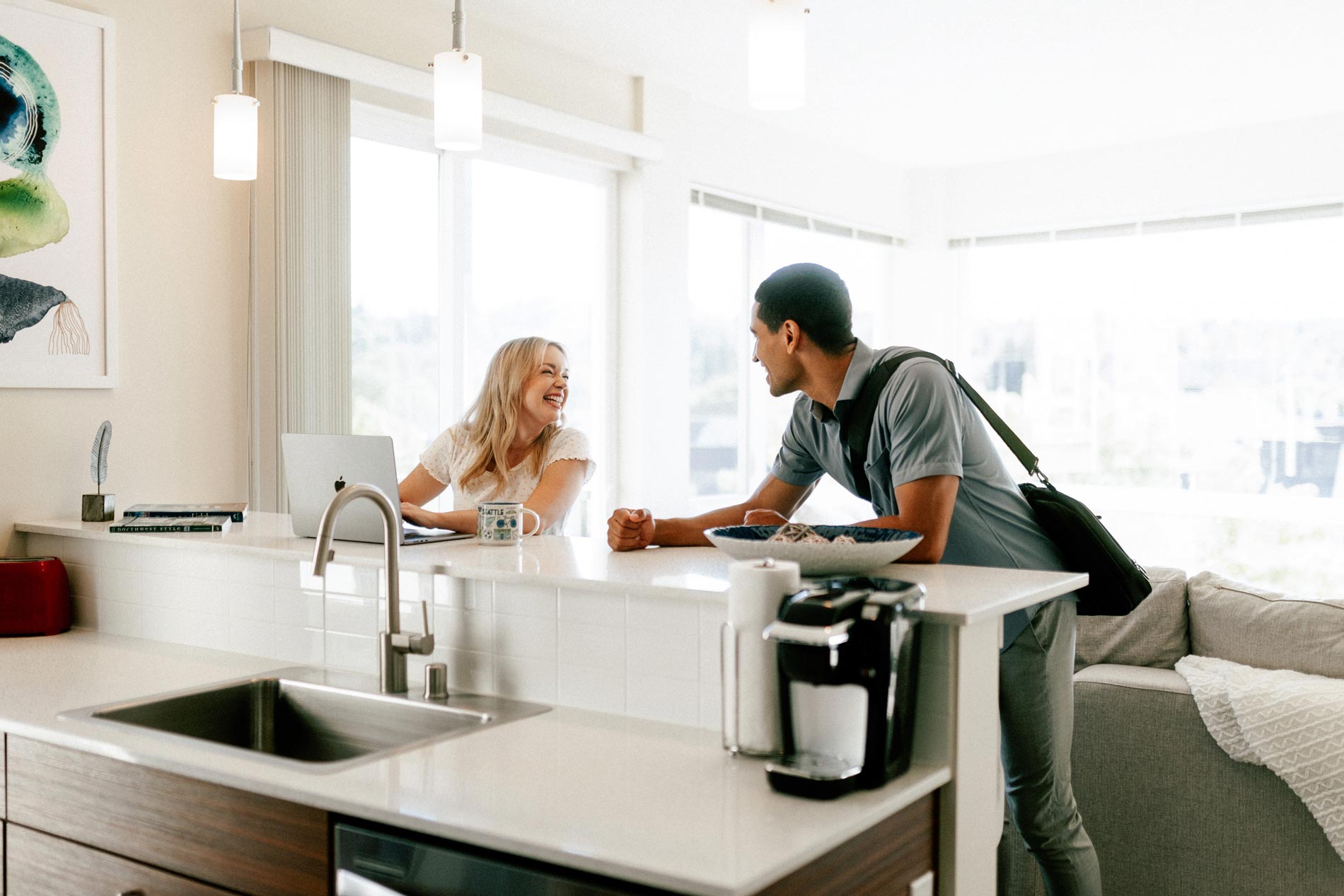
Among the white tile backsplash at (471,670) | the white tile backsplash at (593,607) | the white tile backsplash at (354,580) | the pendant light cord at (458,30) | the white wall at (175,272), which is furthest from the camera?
the white wall at (175,272)

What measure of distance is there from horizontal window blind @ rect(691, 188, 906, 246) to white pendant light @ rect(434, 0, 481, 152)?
10.8 feet

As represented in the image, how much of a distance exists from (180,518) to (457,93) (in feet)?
3.45

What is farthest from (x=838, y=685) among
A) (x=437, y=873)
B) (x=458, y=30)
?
(x=458, y=30)

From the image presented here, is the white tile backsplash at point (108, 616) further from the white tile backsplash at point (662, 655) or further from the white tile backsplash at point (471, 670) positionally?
the white tile backsplash at point (662, 655)


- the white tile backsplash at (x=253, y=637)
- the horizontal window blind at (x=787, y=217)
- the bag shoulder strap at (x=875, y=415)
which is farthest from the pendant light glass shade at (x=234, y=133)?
the horizontal window blind at (x=787, y=217)

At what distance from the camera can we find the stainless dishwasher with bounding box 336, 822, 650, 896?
1.15 meters

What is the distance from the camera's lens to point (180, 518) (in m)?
2.41

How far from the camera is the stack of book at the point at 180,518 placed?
236 cm

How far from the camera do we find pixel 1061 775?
1980 mm

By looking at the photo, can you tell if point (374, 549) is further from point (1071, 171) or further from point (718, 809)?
point (1071, 171)

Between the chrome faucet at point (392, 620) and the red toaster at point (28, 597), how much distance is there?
943 millimetres

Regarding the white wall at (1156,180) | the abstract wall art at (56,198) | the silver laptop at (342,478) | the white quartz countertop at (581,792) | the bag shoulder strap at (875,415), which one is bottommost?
the white quartz countertop at (581,792)

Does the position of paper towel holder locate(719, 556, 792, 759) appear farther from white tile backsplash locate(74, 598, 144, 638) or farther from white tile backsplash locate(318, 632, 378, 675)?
white tile backsplash locate(74, 598, 144, 638)

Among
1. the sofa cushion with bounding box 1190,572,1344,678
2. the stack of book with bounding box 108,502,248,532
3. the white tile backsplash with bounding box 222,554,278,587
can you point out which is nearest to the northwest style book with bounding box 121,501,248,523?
the stack of book with bounding box 108,502,248,532
